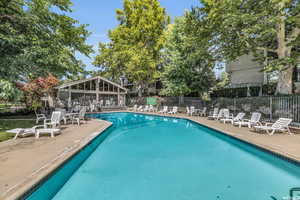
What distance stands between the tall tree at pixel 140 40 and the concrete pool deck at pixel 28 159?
64.5ft

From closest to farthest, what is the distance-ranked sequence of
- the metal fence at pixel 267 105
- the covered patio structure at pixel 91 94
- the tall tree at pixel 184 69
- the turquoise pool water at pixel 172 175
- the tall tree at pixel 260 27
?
the turquoise pool water at pixel 172 175
the metal fence at pixel 267 105
the tall tree at pixel 260 27
the tall tree at pixel 184 69
the covered patio structure at pixel 91 94

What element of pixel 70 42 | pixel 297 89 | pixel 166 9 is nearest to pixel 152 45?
pixel 166 9

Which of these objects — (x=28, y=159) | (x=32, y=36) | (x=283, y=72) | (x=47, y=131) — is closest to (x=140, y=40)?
(x=32, y=36)

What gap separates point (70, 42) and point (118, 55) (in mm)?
13602

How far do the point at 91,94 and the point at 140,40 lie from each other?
12.1 metres

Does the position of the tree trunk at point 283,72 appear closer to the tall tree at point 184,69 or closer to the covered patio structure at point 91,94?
the tall tree at point 184,69

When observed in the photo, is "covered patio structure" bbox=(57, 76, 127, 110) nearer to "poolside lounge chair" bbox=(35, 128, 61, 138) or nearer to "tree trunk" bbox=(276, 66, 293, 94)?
"poolside lounge chair" bbox=(35, 128, 61, 138)

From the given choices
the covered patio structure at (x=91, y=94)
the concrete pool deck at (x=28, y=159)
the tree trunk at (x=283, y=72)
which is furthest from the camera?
the covered patio structure at (x=91, y=94)

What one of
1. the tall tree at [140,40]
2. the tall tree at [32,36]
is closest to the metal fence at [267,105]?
the tall tree at [140,40]

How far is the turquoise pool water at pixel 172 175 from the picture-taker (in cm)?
367

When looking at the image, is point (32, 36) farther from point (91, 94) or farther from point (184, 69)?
point (184, 69)

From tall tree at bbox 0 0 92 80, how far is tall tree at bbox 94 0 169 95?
13035mm

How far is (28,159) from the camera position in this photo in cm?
421

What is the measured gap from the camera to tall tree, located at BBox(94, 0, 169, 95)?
25.3m
